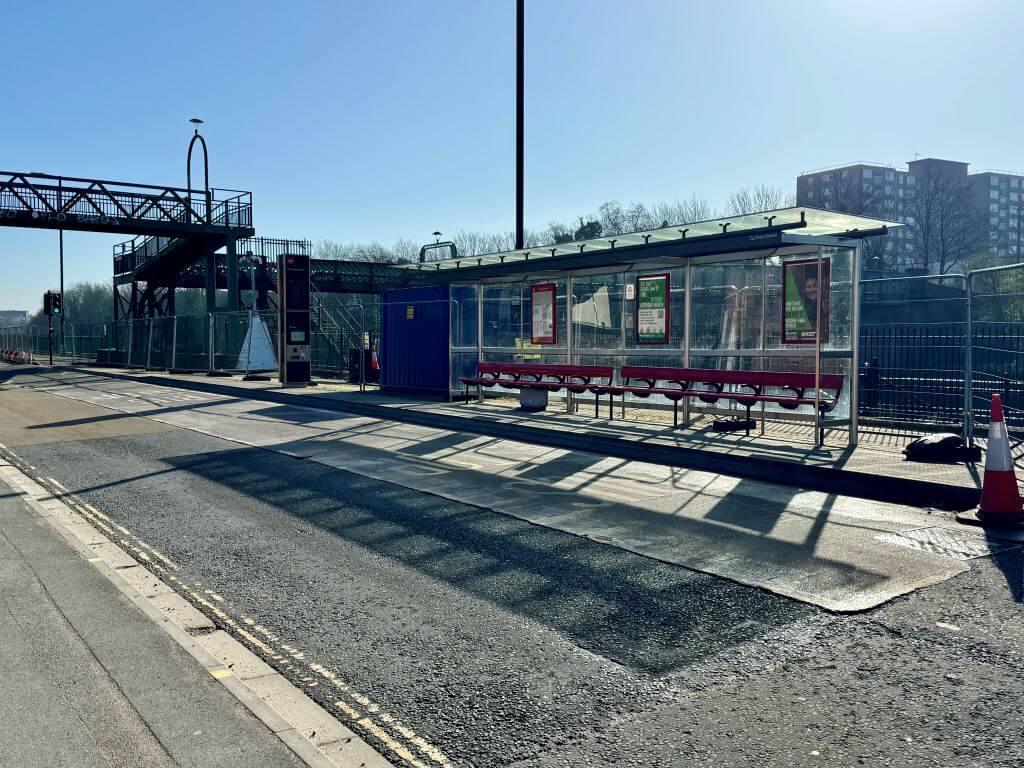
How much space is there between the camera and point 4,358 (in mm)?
53156

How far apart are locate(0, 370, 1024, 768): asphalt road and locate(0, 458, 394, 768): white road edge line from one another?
12 centimetres

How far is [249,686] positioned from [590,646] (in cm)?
172

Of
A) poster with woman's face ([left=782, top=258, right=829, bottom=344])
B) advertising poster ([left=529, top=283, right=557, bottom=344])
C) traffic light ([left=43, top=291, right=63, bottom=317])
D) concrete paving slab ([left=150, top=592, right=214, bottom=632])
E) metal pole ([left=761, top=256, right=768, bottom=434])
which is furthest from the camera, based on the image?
traffic light ([left=43, top=291, right=63, bottom=317])

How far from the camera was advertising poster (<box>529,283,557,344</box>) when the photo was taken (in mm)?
16406

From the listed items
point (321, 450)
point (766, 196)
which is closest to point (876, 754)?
point (321, 450)

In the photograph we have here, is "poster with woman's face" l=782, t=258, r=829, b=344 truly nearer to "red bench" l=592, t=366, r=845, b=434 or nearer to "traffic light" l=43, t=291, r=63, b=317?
"red bench" l=592, t=366, r=845, b=434

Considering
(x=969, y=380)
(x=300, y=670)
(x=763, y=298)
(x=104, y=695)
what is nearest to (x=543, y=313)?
(x=763, y=298)

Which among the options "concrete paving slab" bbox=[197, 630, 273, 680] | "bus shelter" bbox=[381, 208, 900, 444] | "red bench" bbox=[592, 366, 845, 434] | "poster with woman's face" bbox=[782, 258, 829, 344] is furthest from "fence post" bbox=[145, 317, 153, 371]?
"concrete paving slab" bbox=[197, 630, 273, 680]

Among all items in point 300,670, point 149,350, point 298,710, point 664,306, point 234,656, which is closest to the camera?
point 298,710

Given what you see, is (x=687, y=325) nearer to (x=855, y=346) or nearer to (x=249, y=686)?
(x=855, y=346)

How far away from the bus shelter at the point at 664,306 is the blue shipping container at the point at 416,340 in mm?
36

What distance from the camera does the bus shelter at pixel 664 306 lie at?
1186 cm

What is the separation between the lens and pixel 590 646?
4.59 m

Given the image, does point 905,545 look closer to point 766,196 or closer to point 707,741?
point 707,741
